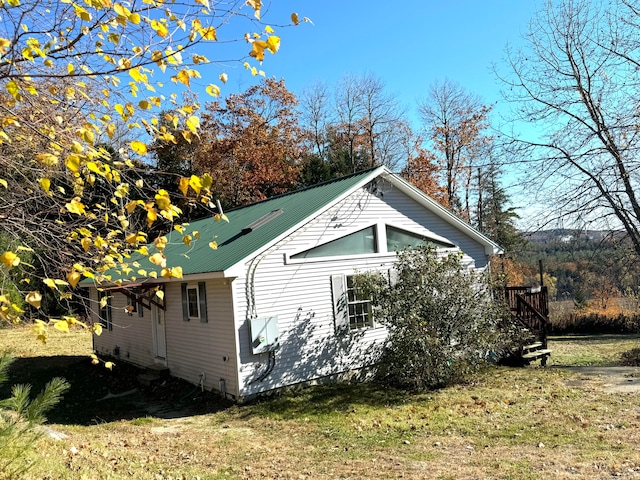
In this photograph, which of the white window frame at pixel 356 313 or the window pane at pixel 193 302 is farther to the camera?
the white window frame at pixel 356 313

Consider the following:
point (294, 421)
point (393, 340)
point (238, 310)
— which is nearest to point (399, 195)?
point (393, 340)

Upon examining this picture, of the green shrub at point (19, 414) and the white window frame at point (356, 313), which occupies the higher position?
the green shrub at point (19, 414)

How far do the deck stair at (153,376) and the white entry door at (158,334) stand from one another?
37 cm

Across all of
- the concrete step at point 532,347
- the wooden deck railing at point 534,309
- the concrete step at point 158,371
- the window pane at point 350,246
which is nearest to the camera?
the window pane at point 350,246

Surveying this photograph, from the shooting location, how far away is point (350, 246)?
495 inches

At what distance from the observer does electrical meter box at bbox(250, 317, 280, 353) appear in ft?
34.2

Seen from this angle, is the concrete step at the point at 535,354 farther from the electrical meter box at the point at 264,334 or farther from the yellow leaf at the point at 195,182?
the yellow leaf at the point at 195,182

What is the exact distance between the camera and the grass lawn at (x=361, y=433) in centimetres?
615

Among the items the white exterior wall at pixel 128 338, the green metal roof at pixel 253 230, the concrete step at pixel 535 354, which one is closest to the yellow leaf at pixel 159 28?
the green metal roof at pixel 253 230

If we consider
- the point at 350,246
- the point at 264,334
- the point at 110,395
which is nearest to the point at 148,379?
the point at 110,395

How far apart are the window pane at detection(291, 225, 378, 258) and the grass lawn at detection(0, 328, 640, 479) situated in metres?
3.19

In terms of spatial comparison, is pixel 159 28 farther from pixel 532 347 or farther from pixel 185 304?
pixel 532 347

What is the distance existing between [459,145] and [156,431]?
2804 centimetres

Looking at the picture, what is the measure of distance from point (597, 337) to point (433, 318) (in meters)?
16.7
